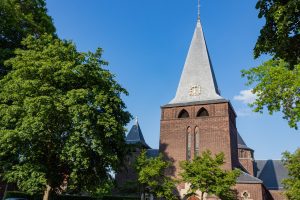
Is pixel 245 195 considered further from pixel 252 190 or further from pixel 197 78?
pixel 197 78

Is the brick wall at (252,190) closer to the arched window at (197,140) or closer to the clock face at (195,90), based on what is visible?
the arched window at (197,140)

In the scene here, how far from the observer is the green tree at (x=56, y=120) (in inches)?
677

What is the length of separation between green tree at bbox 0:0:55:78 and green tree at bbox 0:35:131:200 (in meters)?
1.81

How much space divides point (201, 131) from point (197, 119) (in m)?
1.38

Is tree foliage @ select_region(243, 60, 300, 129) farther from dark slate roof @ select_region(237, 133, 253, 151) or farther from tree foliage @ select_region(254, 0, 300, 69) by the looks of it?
dark slate roof @ select_region(237, 133, 253, 151)

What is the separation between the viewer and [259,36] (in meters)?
9.70

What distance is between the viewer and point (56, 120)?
1819 centimetres

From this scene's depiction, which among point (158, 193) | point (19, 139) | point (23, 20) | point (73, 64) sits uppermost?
point (23, 20)

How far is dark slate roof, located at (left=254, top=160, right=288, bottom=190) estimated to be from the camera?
45.4 m

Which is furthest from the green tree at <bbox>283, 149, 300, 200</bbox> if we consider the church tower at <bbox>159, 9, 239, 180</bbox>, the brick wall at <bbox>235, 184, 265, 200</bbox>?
the church tower at <bbox>159, 9, 239, 180</bbox>

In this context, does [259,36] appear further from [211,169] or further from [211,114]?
[211,114]

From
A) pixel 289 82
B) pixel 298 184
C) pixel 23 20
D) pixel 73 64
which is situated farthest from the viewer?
pixel 298 184

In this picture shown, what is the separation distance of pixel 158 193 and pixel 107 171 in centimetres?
690

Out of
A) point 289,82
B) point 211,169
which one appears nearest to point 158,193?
point 211,169
